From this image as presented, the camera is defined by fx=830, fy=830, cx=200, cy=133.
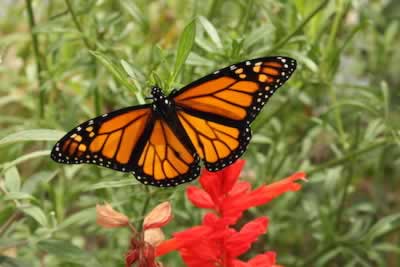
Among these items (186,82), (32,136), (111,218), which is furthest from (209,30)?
(111,218)

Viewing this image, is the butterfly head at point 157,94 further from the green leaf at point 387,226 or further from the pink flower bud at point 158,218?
the green leaf at point 387,226

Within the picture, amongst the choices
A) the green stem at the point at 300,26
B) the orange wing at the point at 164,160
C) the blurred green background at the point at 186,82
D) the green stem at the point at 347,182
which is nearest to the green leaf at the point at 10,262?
the blurred green background at the point at 186,82

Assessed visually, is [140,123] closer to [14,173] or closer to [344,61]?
[14,173]

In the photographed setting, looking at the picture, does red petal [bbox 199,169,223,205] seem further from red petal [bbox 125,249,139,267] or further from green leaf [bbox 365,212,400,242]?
green leaf [bbox 365,212,400,242]

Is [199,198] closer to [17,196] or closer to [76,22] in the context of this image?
[17,196]

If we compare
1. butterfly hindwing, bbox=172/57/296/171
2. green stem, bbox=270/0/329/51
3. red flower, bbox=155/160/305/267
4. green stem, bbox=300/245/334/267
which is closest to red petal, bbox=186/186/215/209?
red flower, bbox=155/160/305/267

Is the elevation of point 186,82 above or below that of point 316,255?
above
